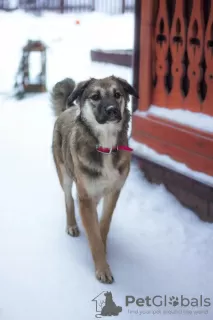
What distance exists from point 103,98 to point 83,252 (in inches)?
45.2

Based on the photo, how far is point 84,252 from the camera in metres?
3.49

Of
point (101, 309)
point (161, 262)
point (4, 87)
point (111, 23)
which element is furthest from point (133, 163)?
point (111, 23)

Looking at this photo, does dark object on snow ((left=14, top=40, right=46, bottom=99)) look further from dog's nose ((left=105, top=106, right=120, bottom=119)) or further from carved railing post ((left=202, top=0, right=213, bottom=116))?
dog's nose ((left=105, top=106, right=120, bottom=119))

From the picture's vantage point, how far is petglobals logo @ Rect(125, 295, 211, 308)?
2.84m

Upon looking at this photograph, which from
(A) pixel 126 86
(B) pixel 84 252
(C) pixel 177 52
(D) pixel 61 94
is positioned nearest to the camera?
(A) pixel 126 86

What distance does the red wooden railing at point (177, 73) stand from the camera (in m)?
3.98

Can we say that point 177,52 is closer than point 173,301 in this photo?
No

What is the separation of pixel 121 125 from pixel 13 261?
119cm

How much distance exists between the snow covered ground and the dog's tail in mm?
904

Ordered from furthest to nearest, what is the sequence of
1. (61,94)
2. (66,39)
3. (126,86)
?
(66,39) → (61,94) → (126,86)

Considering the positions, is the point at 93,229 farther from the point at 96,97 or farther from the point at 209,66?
the point at 209,66

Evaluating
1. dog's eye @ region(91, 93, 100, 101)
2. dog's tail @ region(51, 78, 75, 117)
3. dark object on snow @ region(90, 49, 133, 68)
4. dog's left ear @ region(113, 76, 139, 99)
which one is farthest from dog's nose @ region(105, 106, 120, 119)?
dark object on snow @ region(90, 49, 133, 68)

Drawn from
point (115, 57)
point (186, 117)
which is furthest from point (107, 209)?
point (115, 57)

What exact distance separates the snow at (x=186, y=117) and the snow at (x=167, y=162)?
34 cm
